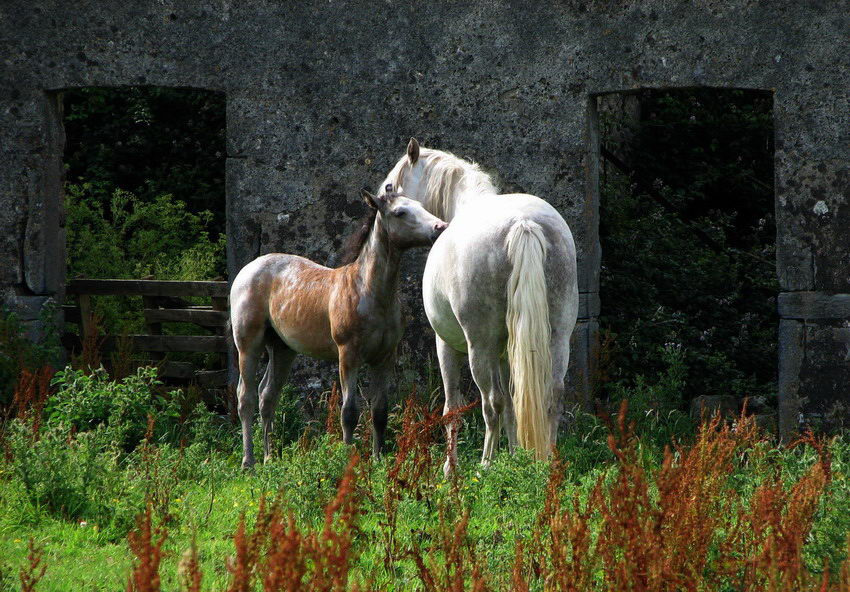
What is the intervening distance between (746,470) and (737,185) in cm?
682

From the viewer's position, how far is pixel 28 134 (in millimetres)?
8188

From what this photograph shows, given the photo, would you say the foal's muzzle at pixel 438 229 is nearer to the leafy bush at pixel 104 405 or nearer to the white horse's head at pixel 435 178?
the white horse's head at pixel 435 178

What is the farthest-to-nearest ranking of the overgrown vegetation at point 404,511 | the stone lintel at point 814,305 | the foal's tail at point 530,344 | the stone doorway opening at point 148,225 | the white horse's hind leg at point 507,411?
the stone doorway opening at point 148,225 < the stone lintel at point 814,305 < the white horse's hind leg at point 507,411 < the foal's tail at point 530,344 < the overgrown vegetation at point 404,511

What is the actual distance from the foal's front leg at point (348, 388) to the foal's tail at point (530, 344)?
1.19 m

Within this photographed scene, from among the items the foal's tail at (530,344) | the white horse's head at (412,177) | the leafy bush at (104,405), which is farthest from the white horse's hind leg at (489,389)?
the leafy bush at (104,405)

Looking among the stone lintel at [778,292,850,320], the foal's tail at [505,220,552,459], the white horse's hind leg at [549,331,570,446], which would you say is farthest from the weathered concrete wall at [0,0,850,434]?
the foal's tail at [505,220,552,459]

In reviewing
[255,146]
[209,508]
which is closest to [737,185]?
[255,146]

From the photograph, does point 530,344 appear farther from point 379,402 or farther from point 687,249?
point 687,249

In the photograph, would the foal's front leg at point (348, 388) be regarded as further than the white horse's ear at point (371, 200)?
Yes

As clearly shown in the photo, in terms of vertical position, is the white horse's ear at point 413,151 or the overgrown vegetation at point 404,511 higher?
the white horse's ear at point 413,151

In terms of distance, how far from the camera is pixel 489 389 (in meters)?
6.01

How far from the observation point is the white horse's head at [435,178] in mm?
6625

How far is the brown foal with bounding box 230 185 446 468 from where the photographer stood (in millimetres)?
6301

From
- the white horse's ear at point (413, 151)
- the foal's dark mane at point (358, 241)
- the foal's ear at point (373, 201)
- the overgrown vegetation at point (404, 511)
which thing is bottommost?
the overgrown vegetation at point (404, 511)
